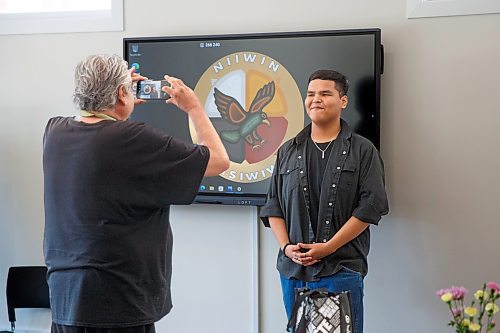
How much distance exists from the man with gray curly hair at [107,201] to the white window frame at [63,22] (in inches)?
65.7

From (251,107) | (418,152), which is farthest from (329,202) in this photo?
(251,107)

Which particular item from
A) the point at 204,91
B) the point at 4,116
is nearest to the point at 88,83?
the point at 204,91

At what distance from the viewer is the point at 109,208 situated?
1.74 metres

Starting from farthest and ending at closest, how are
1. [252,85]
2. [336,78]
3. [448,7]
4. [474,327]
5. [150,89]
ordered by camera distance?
[252,85], [448,7], [336,78], [150,89], [474,327]

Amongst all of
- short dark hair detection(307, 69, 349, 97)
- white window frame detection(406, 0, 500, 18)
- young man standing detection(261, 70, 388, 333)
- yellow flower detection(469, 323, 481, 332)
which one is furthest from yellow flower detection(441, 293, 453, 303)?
white window frame detection(406, 0, 500, 18)

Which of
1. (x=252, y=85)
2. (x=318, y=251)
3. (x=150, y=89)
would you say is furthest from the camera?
(x=252, y=85)

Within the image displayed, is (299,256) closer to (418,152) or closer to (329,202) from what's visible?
(329,202)

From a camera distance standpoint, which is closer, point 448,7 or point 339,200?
point 339,200

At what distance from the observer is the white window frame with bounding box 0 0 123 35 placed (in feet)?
11.1

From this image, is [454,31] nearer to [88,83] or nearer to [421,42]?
[421,42]

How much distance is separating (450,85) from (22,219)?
7.96ft

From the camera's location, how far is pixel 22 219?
3594 mm

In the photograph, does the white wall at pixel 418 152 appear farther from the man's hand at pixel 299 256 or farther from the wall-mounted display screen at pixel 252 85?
the man's hand at pixel 299 256

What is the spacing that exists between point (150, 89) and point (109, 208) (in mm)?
549
